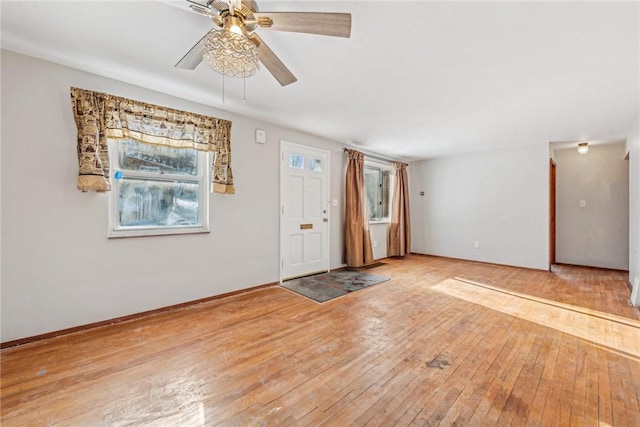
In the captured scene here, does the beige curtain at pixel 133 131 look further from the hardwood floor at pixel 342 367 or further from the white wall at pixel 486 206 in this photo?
the white wall at pixel 486 206

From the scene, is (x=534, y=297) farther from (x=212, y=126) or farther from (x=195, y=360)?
(x=212, y=126)

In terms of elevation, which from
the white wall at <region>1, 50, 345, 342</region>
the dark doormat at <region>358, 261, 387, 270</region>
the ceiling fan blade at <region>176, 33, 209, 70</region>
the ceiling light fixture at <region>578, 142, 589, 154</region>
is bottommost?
the dark doormat at <region>358, 261, 387, 270</region>

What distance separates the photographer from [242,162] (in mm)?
3352

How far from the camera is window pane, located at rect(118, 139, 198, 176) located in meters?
2.59

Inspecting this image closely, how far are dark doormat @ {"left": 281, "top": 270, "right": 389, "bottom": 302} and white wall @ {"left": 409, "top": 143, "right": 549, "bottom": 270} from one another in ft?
8.43

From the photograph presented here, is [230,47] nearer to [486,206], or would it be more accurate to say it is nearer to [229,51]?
[229,51]

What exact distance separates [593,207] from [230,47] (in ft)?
21.5

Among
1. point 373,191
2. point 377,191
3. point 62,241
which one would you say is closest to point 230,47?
point 62,241

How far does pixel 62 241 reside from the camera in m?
2.25

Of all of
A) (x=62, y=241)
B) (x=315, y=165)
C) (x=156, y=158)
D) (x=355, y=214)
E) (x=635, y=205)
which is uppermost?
(x=315, y=165)

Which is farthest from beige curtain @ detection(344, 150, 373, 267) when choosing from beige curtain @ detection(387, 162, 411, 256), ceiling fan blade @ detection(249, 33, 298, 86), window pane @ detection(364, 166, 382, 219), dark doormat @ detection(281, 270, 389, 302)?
ceiling fan blade @ detection(249, 33, 298, 86)

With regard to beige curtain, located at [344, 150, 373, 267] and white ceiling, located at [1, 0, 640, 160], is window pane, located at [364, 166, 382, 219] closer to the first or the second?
beige curtain, located at [344, 150, 373, 267]

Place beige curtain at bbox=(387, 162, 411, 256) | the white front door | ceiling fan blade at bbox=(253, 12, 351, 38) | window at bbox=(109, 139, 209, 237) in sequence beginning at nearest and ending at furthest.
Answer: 1. ceiling fan blade at bbox=(253, 12, 351, 38)
2. window at bbox=(109, 139, 209, 237)
3. the white front door
4. beige curtain at bbox=(387, 162, 411, 256)

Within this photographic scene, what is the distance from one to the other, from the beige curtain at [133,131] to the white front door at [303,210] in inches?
37.2
